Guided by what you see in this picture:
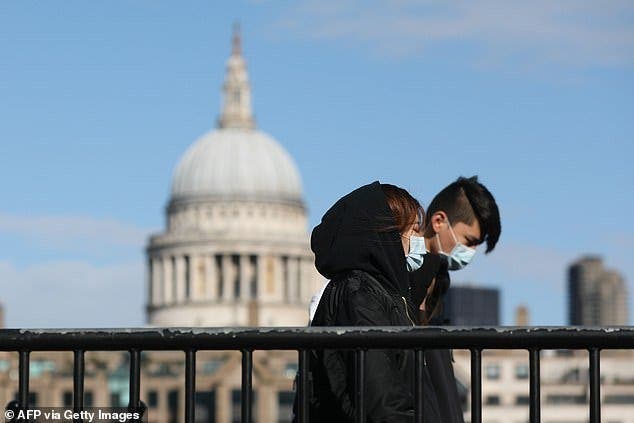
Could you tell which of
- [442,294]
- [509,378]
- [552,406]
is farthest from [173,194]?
[442,294]

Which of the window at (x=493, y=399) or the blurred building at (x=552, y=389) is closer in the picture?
the blurred building at (x=552, y=389)

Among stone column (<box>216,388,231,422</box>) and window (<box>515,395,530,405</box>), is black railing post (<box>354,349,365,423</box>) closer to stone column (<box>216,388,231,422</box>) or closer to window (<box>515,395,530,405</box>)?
stone column (<box>216,388,231,422</box>)

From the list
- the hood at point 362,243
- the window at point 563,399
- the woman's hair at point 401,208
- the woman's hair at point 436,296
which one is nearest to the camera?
the hood at point 362,243

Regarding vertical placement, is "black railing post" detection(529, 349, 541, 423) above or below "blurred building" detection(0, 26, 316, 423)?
below

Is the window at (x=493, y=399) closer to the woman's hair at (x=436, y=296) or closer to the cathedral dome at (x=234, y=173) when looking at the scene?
the cathedral dome at (x=234, y=173)

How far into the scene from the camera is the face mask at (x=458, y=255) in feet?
33.5

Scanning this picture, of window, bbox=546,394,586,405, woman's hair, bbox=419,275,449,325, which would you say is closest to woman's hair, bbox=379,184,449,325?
woman's hair, bbox=419,275,449,325

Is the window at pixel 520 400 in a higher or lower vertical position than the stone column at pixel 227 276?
lower

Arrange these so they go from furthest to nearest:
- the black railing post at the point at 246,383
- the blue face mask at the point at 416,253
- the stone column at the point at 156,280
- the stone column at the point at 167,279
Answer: the stone column at the point at 156,280
the stone column at the point at 167,279
the blue face mask at the point at 416,253
the black railing post at the point at 246,383

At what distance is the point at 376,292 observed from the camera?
7727 millimetres

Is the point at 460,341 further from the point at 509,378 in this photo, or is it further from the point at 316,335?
the point at 509,378

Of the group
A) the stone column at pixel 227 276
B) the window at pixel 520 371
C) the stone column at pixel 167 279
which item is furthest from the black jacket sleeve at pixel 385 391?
the stone column at pixel 167 279

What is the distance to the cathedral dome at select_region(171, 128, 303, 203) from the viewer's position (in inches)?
5965

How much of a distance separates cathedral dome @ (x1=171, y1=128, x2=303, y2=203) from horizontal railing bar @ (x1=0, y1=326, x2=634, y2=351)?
144 meters
